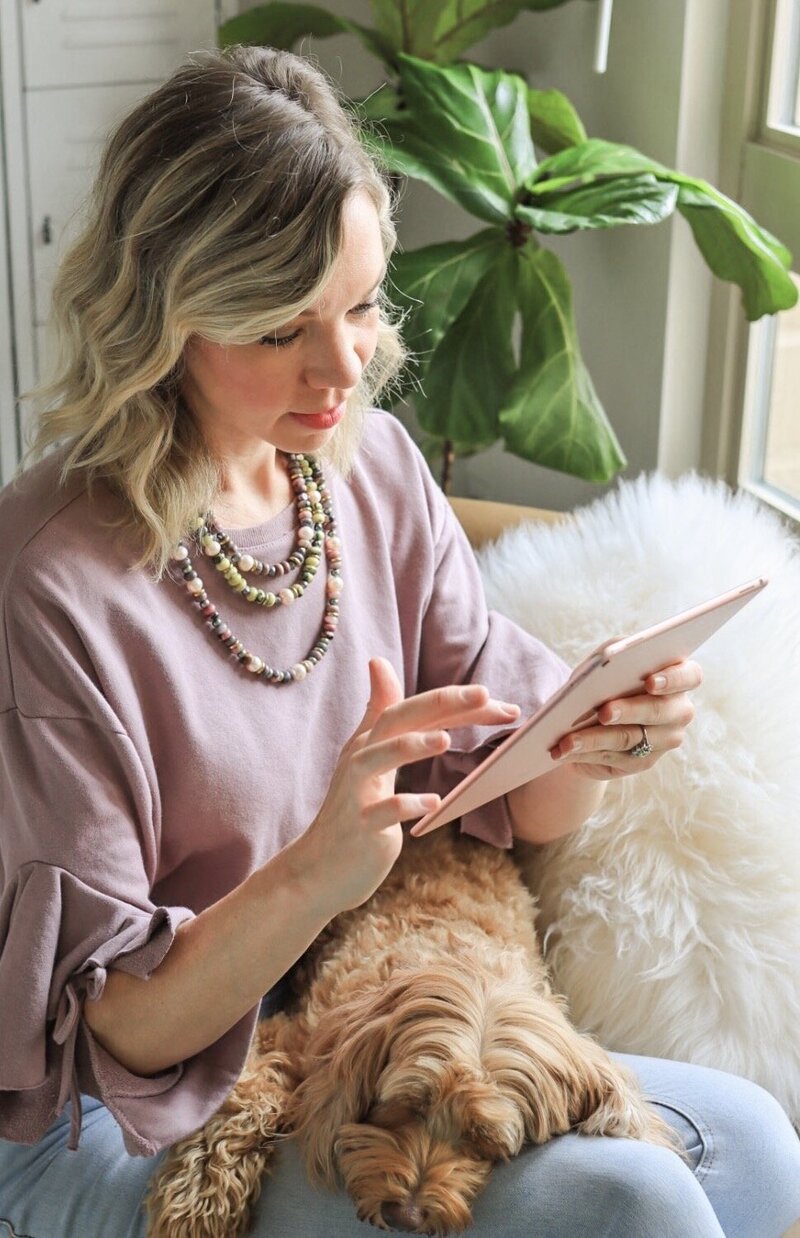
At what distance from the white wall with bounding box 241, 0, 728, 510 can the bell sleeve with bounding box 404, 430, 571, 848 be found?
2.38ft

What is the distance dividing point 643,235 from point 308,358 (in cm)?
109

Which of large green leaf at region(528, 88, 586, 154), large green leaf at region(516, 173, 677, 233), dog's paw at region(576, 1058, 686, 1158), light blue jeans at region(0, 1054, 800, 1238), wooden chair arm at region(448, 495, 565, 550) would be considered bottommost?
light blue jeans at region(0, 1054, 800, 1238)

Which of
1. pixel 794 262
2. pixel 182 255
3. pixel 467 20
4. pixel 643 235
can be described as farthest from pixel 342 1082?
pixel 467 20

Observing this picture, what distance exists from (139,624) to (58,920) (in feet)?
0.81

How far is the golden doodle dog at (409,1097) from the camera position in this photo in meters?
1.06

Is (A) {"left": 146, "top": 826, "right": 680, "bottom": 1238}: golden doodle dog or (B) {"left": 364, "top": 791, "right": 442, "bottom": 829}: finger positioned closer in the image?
(B) {"left": 364, "top": 791, "right": 442, "bottom": 829}: finger

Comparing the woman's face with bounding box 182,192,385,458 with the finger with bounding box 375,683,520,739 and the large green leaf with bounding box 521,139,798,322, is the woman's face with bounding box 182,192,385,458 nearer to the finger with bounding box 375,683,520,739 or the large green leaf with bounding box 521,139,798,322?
the finger with bounding box 375,683,520,739

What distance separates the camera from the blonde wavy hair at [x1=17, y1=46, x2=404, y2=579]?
1083 mm

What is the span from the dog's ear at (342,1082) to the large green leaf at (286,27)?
1.55 metres

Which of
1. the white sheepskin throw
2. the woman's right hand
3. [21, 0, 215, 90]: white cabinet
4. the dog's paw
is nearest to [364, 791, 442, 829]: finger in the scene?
the woman's right hand

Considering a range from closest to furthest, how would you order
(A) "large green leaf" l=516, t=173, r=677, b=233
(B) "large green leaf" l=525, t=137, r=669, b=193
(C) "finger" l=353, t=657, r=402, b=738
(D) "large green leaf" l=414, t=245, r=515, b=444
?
(C) "finger" l=353, t=657, r=402, b=738 → (A) "large green leaf" l=516, t=173, r=677, b=233 → (B) "large green leaf" l=525, t=137, r=669, b=193 → (D) "large green leaf" l=414, t=245, r=515, b=444

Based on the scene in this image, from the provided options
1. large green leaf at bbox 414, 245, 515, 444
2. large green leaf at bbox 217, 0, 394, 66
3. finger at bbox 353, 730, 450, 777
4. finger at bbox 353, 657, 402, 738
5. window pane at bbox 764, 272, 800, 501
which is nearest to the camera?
finger at bbox 353, 730, 450, 777

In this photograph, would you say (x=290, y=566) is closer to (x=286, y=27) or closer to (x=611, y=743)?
(x=611, y=743)

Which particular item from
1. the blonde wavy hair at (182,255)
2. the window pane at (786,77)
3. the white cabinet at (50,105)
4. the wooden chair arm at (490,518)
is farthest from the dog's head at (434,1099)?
the white cabinet at (50,105)
